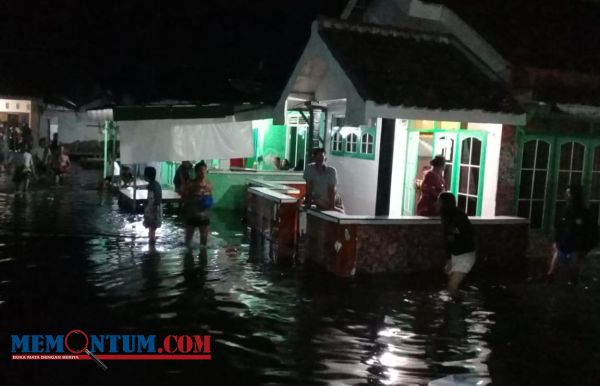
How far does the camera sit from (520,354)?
6414 mm

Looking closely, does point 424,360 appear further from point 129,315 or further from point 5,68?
point 5,68

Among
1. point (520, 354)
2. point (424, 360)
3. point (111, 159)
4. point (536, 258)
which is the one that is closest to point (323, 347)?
point (424, 360)

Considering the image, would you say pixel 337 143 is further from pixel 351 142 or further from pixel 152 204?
pixel 152 204

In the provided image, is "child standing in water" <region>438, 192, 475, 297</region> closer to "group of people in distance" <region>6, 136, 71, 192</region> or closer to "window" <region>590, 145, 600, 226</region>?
"window" <region>590, 145, 600, 226</region>

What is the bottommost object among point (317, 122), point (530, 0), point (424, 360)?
point (424, 360)

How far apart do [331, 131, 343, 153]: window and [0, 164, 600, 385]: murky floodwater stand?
357 cm

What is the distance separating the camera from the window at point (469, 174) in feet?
37.3

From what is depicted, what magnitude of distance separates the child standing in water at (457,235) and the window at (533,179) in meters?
4.26

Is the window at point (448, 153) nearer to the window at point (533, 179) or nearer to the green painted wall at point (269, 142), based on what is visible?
the window at point (533, 179)

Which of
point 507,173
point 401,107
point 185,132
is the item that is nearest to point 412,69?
point 401,107

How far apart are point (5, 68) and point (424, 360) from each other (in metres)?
27.7

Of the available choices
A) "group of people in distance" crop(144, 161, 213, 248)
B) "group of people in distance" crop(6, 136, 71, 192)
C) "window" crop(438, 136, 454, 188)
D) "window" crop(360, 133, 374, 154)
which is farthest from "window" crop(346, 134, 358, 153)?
"group of people in distance" crop(6, 136, 71, 192)

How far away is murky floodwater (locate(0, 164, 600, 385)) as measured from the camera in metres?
5.69

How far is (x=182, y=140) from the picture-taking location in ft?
44.8
